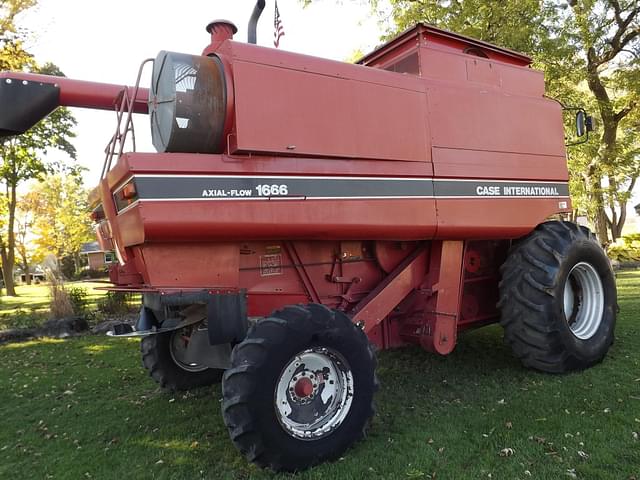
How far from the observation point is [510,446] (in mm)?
3648

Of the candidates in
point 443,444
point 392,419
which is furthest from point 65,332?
point 443,444

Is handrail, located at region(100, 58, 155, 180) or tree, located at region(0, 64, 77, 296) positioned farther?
tree, located at region(0, 64, 77, 296)

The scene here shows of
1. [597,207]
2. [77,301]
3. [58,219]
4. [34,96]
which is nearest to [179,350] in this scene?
[34,96]

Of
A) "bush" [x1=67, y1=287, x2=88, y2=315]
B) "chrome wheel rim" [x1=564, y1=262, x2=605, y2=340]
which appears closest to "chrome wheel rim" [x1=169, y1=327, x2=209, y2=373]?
→ "chrome wheel rim" [x1=564, y1=262, x2=605, y2=340]

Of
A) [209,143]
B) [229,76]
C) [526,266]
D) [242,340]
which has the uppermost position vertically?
[229,76]

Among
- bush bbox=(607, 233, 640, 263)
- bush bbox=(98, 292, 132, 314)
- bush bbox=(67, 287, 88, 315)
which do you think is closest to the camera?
bush bbox=(67, 287, 88, 315)

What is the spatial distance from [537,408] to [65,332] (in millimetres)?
8701

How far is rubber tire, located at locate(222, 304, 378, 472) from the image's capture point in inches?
127

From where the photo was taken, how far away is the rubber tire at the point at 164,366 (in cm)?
531

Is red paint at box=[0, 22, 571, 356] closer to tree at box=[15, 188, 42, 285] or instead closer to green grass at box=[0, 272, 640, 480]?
green grass at box=[0, 272, 640, 480]

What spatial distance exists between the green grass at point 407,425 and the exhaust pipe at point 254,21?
3.38m

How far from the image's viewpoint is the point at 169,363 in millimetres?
5348

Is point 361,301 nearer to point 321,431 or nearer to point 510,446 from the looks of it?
point 321,431

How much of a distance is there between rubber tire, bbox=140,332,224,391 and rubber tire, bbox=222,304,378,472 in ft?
7.40
